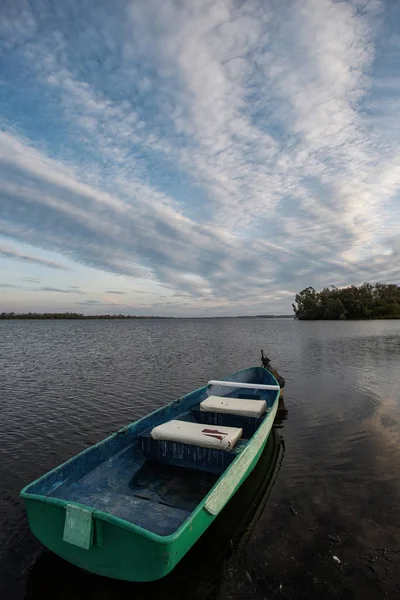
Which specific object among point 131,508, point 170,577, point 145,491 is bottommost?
point 170,577

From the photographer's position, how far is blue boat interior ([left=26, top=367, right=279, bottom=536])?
5.75 metres

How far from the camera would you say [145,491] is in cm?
679

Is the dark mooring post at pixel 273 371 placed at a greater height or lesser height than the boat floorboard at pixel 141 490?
greater

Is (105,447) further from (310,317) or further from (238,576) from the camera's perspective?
(310,317)

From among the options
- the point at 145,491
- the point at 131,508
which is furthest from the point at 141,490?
the point at 131,508

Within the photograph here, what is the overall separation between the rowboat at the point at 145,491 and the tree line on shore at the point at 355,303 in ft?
438

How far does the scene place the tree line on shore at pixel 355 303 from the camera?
128m

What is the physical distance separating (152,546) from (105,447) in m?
3.27

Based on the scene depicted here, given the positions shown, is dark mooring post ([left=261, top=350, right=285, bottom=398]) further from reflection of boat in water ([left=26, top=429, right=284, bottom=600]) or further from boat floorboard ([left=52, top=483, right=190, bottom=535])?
boat floorboard ([left=52, top=483, right=190, bottom=535])

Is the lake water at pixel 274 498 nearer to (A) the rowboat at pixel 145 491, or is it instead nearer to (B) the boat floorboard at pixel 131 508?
(B) the boat floorboard at pixel 131 508

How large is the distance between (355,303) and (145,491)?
5465 inches

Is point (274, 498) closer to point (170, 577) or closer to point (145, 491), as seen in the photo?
point (145, 491)

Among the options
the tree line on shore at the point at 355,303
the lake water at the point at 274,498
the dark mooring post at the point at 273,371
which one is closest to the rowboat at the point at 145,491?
the lake water at the point at 274,498

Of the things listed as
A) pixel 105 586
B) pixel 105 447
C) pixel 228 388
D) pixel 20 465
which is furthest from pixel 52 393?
pixel 105 586
